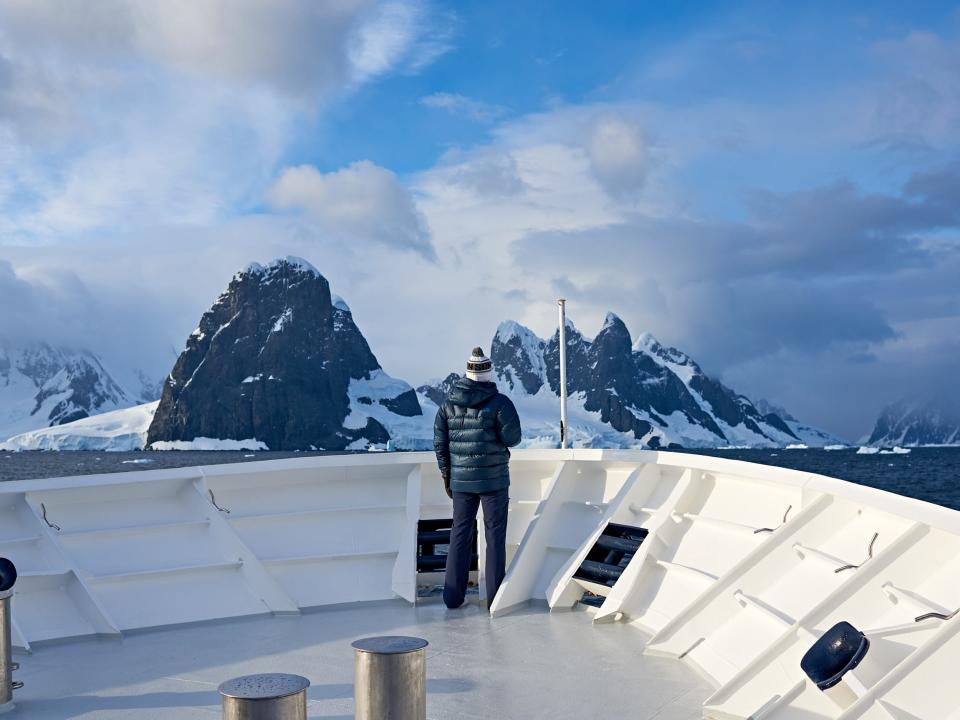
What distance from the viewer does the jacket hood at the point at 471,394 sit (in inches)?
260

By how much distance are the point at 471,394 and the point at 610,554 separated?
5.08 ft

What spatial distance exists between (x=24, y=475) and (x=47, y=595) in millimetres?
95481

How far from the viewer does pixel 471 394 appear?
261 inches

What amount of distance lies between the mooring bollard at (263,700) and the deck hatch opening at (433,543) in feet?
13.2

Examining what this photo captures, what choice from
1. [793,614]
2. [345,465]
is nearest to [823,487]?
[793,614]

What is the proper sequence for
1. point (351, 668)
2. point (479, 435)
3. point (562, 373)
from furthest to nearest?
point (562, 373) → point (479, 435) → point (351, 668)

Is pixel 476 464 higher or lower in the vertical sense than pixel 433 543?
higher

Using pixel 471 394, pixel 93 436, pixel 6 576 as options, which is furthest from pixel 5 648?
pixel 93 436

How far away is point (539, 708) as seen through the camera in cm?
434

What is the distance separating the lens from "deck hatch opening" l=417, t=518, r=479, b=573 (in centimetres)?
712

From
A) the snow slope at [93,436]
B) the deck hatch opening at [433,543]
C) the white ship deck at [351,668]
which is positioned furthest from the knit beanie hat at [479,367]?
the snow slope at [93,436]

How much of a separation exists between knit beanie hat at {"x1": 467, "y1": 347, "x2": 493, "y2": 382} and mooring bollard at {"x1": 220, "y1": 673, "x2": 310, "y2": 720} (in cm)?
390

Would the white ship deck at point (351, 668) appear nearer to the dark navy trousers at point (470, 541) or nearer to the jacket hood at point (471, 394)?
the dark navy trousers at point (470, 541)

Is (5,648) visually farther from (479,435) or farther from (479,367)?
(479,367)
